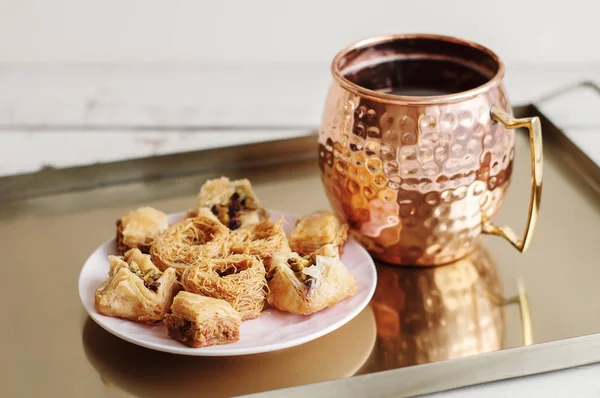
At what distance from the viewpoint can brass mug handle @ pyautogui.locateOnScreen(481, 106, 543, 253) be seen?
2.61 ft

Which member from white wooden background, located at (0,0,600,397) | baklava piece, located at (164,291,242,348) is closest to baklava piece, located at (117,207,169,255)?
baklava piece, located at (164,291,242,348)

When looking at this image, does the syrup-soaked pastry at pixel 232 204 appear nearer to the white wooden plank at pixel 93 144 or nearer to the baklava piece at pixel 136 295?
the baklava piece at pixel 136 295

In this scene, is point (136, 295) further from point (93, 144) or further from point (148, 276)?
point (93, 144)

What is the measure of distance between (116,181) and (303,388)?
1.50 ft

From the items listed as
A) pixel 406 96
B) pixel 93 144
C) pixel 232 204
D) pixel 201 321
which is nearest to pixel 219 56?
pixel 93 144

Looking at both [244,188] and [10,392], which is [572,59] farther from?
[10,392]

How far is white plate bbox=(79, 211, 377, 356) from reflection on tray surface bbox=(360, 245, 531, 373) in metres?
0.04

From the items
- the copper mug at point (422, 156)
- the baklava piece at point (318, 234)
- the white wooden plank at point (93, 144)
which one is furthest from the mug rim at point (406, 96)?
the white wooden plank at point (93, 144)

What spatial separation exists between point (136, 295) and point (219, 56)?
2.50 feet

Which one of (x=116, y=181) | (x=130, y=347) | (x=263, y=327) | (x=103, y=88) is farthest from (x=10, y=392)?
(x=103, y=88)

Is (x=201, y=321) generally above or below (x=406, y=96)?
below

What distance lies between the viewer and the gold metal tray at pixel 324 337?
73 centimetres

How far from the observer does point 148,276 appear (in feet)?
2.54

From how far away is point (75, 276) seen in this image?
0.89m
